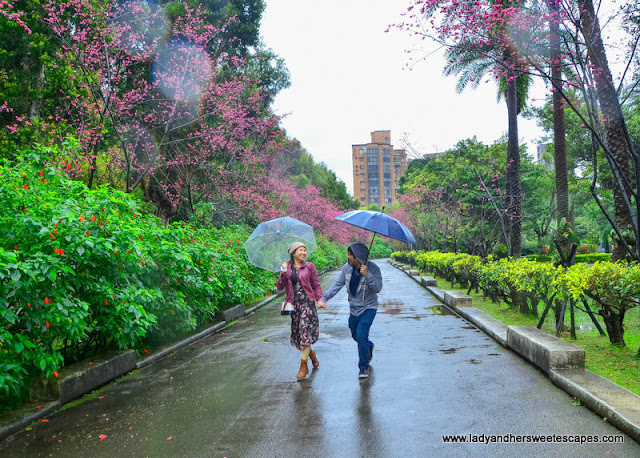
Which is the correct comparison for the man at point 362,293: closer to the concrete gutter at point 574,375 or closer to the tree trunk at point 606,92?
the concrete gutter at point 574,375

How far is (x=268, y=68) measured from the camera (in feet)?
93.8

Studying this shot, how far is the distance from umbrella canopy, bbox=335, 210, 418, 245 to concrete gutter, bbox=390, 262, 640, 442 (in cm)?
220

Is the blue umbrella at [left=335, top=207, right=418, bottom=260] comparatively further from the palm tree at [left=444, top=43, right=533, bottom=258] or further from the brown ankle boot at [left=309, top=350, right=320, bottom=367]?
the palm tree at [left=444, top=43, right=533, bottom=258]

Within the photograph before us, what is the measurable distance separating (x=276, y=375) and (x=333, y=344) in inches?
93.7

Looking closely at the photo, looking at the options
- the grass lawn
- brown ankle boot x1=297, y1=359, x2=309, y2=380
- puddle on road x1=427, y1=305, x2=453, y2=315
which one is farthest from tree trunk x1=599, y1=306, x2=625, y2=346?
puddle on road x1=427, y1=305, x2=453, y2=315

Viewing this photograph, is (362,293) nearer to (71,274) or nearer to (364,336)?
(364,336)

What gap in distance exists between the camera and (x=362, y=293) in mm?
6453

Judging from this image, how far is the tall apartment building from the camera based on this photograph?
464ft

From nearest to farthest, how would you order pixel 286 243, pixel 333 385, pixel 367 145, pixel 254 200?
1. pixel 333 385
2. pixel 286 243
3. pixel 254 200
4. pixel 367 145

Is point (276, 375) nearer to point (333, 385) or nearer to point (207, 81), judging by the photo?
point (333, 385)

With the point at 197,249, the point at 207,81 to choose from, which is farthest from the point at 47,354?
the point at 207,81

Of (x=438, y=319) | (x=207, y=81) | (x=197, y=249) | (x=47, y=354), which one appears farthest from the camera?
(x=207, y=81)

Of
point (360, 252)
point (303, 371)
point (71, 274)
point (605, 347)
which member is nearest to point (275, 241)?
point (360, 252)

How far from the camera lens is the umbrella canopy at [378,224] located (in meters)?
6.51
